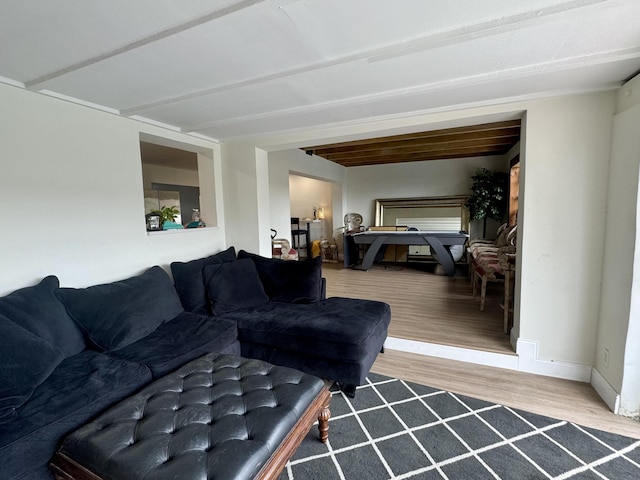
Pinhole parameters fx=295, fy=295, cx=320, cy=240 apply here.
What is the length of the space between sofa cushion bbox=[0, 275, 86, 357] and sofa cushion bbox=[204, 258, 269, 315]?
0.92m

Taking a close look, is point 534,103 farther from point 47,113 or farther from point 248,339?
point 47,113

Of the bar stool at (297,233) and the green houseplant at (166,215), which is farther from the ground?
the green houseplant at (166,215)

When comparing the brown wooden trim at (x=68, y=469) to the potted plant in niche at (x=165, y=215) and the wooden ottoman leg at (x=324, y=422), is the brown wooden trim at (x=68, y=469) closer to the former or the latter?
the wooden ottoman leg at (x=324, y=422)

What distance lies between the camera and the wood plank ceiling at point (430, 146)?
3.89 meters

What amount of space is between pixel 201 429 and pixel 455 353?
216 cm

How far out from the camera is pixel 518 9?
122 centimetres

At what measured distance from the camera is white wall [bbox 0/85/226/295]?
1.85 m


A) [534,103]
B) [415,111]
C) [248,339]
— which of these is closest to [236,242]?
[248,339]

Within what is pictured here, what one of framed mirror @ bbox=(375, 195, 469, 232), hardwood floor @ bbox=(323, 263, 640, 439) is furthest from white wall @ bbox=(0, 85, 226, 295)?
framed mirror @ bbox=(375, 195, 469, 232)

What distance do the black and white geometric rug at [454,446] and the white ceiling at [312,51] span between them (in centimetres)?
209

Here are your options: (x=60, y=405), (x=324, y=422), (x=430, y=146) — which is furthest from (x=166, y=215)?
(x=430, y=146)

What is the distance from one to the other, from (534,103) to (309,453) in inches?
109

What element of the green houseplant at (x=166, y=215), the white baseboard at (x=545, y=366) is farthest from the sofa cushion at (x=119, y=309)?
the white baseboard at (x=545, y=366)

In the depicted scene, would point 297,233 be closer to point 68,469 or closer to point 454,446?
point 454,446
